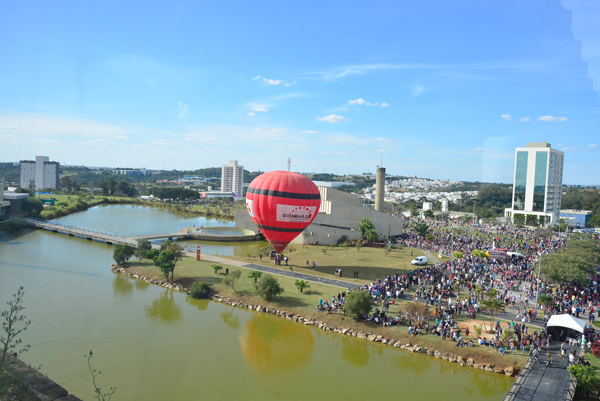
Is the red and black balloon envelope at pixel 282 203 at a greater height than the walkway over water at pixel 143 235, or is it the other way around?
the red and black balloon envelope at pixel 282 203

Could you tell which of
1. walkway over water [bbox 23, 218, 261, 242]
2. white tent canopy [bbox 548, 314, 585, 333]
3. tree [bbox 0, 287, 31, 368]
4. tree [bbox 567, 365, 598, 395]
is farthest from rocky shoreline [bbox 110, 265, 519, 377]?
walkway over water [bbox 23, 218, 261, 242]

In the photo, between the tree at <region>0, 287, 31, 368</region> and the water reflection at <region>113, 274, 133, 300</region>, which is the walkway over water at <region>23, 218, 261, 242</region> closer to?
the water reflection at <region>113, 274, 133, 300</region>

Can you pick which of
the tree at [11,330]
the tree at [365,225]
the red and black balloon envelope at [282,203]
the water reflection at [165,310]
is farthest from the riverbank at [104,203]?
the tree at [11,330]

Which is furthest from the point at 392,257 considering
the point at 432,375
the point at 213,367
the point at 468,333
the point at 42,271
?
the point at 42,271

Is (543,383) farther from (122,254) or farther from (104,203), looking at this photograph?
(104,203)

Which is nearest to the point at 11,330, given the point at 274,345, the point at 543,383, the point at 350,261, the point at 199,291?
the point at 274,345

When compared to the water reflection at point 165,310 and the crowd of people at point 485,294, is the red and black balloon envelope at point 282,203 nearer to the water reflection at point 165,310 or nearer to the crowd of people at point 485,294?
the crowd of people at point 485,294
